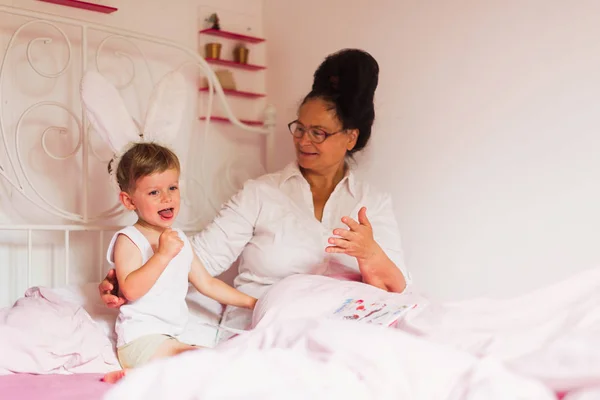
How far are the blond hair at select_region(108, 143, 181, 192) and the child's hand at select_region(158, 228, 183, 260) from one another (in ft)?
0.55

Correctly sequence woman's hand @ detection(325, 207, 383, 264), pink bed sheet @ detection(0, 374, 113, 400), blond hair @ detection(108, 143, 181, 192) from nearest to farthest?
pink bed sheet @ detection(0, 374, 113, 400) < blond hair @ detection(108, 143, 181, 192) < woman's hand @ detection(325, 207, 383, 264)

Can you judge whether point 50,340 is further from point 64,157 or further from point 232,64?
point 232,64

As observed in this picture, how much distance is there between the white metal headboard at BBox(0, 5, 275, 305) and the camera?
6.72ft

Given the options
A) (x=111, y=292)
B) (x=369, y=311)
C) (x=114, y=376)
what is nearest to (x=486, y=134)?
(x=369, y=311)

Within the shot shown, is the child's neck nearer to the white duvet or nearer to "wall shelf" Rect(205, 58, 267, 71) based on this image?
the white duvet

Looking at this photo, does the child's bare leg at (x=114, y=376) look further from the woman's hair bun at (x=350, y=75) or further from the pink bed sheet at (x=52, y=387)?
the woman's hair bun at (x=350, y=75)

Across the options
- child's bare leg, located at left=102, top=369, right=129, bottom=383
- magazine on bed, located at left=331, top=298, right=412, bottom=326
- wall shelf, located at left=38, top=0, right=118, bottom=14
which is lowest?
child's bare leg, located at left=102, top=369, right=129, bottom=383

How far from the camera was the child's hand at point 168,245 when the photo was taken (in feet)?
5.22

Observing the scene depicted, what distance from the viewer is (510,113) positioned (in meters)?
2.02

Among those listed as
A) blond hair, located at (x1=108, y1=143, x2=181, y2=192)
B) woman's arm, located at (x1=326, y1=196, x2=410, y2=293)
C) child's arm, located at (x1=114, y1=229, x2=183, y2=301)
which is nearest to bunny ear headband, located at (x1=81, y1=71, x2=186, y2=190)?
blond hair, located at (x1=108, y1=143, x2=181, y2=192)

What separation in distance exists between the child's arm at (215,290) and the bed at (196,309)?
0.28ft

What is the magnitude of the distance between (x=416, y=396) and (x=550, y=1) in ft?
4.73

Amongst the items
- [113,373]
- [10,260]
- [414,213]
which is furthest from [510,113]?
[10,260]

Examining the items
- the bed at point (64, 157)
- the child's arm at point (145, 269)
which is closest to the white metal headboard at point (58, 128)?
the bed at point (64, 157)
